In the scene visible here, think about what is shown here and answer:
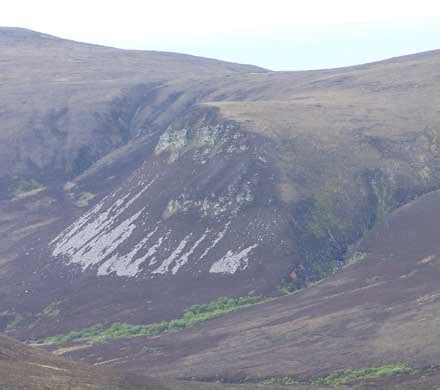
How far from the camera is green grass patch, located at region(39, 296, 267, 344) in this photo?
6662 cm

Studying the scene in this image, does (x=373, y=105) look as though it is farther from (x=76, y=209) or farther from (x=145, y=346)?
(x=145, y=346)

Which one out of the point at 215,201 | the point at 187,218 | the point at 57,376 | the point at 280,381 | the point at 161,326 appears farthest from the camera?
the point at 215,201

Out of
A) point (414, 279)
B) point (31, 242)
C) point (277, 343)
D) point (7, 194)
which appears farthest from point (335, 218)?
point (7, 194)

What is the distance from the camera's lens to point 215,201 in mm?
84875

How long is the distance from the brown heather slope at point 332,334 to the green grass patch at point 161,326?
1951 millimetres

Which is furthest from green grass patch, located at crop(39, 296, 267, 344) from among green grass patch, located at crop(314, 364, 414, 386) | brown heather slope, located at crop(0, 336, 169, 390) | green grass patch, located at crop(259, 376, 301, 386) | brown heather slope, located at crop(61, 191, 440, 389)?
green grass patch, located at crop(314, 364, 414, 386)

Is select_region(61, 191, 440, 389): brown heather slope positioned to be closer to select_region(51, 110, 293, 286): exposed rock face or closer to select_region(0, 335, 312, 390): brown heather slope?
select_region(0, 335, 312, 390): brown heather slope

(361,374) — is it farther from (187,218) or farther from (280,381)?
(187,218)

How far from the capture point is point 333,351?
53219mm

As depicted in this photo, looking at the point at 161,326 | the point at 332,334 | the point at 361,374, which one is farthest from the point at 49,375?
the point at 161,326

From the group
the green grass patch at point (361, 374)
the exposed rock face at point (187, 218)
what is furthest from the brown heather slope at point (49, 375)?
the exposed rock face at point (187, 218)

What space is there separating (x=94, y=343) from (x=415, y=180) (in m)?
37.7

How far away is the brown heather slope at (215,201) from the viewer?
75.0 metres

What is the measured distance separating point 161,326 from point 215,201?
20.7 m
